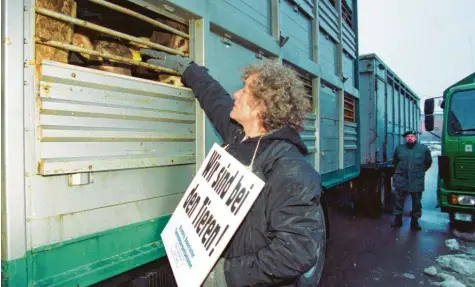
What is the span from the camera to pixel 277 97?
145cm

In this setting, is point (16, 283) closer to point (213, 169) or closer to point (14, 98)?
point (14, 98)

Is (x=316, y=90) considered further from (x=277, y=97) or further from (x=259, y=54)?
(x=277, y=97)

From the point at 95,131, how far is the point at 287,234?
0.90m

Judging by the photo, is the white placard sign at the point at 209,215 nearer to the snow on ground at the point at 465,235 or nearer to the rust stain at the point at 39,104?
the rust stain at the point at 39,104

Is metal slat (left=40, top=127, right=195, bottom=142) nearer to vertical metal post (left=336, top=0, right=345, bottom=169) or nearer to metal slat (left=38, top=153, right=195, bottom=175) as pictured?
metal slat (left=38, top=153, right=195, bottom=175)

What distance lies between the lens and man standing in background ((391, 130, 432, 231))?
568cm

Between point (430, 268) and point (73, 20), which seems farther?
point (430, 268)

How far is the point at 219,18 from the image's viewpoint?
205cm

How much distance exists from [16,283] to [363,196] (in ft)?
22.3

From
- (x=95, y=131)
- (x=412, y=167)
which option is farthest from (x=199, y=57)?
(x=412, y=167)

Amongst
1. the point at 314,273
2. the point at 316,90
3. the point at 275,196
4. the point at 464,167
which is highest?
the point at 316,90

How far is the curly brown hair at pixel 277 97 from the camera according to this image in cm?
144

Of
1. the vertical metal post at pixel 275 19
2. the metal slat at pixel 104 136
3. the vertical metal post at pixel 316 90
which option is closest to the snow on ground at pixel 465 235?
the vertical metal post at pixel 316 90

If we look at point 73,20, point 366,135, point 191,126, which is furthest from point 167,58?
point 366,135
